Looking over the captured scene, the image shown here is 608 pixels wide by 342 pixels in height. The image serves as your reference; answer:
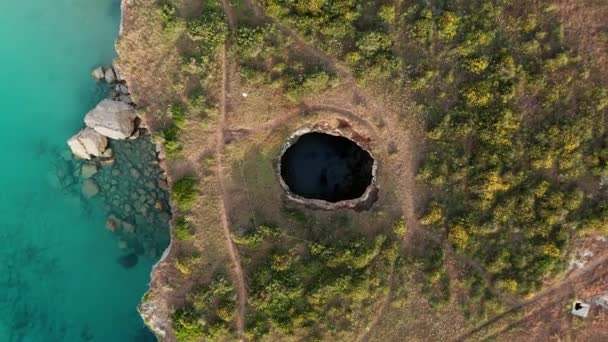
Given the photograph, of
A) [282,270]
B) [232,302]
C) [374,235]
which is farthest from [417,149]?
[232,302]

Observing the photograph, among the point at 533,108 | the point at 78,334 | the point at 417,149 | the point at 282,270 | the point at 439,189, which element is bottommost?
the point at 78,334

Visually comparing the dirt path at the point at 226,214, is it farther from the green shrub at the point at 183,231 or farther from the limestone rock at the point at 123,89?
the limestone rock at the point at 123,89

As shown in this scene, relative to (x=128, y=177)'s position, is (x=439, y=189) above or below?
below

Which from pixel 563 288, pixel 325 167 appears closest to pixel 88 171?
pixel 325 167

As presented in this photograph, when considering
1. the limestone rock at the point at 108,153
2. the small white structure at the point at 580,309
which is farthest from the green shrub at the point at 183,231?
the small white structure at the point at 580,309

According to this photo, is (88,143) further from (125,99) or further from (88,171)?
(125,99)

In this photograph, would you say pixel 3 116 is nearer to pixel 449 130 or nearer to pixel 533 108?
pixel 449 130

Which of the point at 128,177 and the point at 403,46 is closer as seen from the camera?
the point at 403,46
